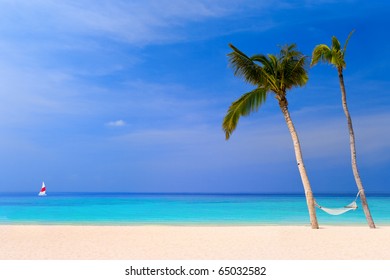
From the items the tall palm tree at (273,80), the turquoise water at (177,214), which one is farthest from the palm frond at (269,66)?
the turquoise water at (177,214)

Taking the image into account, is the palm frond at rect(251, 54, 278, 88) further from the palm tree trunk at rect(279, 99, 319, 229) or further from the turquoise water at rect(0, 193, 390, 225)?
the turquoise water at rect(0, 193, 390, 225)

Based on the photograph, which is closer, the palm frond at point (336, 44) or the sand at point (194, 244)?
the sand at point (194, 244)

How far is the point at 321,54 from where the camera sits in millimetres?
13906

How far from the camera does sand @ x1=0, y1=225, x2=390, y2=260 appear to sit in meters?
9.42

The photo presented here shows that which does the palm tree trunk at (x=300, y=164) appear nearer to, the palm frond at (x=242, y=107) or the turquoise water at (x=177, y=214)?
the palm frond at (x=242, y=107)

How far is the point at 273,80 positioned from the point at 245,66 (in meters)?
1.02

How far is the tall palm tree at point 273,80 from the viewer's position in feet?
47.1

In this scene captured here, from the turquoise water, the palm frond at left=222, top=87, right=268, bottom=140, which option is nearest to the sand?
the palm frond at left=222, top=87, right=268, bottom=140

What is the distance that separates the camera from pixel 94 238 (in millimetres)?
12688

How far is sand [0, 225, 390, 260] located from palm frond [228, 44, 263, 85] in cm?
504

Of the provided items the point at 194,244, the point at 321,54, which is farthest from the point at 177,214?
the point at 194,244

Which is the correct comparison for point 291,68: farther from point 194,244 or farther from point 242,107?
point 194,244
